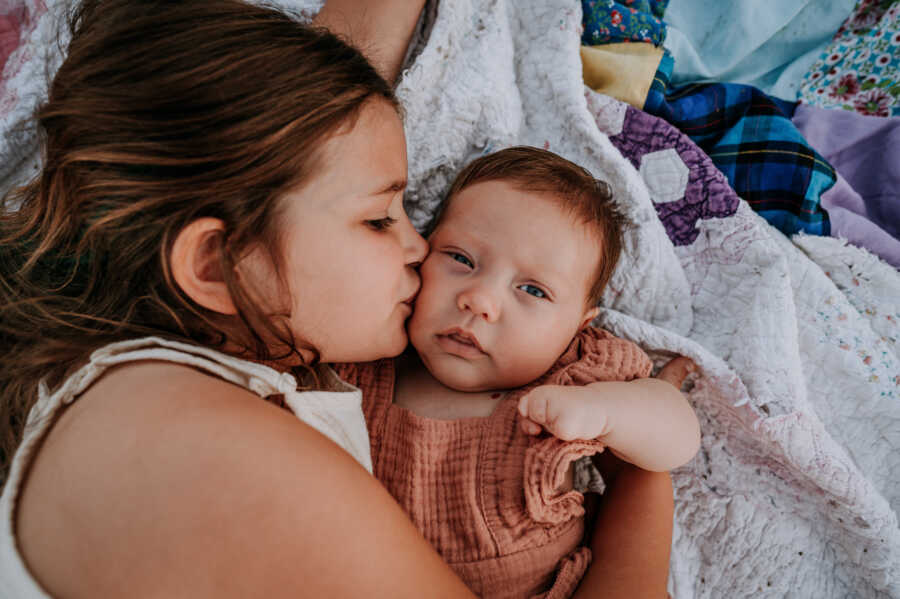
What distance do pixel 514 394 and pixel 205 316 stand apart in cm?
54

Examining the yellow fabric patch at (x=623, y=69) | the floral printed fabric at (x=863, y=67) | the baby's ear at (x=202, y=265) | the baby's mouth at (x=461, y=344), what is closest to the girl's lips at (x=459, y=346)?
the baby's mouth at (x=461, y=344)

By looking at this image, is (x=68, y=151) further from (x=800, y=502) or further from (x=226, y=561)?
(x=800, y=502)

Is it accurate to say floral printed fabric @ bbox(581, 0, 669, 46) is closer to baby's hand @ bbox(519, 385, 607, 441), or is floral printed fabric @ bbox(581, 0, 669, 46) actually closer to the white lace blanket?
the white lace blanket

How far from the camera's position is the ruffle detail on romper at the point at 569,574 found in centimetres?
90

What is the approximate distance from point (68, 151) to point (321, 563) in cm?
63

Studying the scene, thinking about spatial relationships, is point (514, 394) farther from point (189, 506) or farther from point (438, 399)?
point (189, 506)

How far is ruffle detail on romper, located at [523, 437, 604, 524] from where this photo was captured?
2.83ft

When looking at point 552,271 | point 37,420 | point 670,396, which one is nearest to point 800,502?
point 670,396

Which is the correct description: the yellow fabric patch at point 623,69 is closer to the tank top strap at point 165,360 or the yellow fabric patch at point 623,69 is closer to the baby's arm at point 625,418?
the baby's arm at point 625,418

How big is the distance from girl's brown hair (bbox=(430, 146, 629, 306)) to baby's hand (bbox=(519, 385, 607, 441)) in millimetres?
298

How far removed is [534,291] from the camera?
1.01 meters

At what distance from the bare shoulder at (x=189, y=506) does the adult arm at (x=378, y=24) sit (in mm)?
853

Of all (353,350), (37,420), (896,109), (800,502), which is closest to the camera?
(37,420)

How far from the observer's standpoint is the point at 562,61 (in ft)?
4.28
